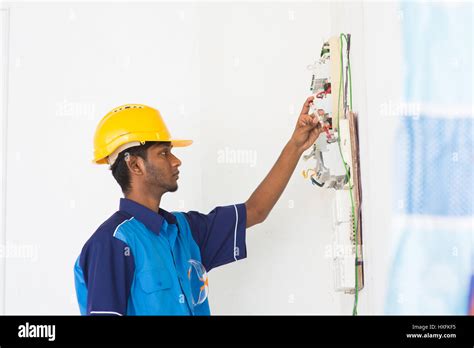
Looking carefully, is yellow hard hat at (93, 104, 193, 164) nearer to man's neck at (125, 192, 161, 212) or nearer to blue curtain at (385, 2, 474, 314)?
man's neck at (125, 192, 161, 212)

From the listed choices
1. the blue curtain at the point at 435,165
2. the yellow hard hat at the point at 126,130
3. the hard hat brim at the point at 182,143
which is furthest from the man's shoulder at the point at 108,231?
the blue curtain at the point at 435,165

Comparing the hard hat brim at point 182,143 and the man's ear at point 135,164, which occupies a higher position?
the hard hat brim at point 182,143

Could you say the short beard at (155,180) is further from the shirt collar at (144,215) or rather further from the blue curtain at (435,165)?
the blue curtain at (435,165)

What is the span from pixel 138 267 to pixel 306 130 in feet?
2.65

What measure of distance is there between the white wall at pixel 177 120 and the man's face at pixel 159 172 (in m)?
0.51

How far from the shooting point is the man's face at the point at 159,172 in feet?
9.15

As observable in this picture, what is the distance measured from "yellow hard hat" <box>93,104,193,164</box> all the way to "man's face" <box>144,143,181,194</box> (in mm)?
56

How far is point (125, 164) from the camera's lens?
2803 millimetres

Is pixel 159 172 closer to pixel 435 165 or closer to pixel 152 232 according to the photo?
pixel 152 232

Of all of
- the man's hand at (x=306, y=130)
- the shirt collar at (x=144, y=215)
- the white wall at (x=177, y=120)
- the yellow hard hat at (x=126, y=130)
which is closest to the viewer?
the shirt collar at (x=144, y=215)

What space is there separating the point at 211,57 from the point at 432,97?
4.25 feet

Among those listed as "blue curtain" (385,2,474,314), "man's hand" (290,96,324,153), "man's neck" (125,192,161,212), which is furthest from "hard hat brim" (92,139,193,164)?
"blue curtain" (385,2,474,314)

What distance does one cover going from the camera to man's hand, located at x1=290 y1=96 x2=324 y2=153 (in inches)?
115

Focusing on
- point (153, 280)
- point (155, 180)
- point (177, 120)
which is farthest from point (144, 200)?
point (177, 120)
